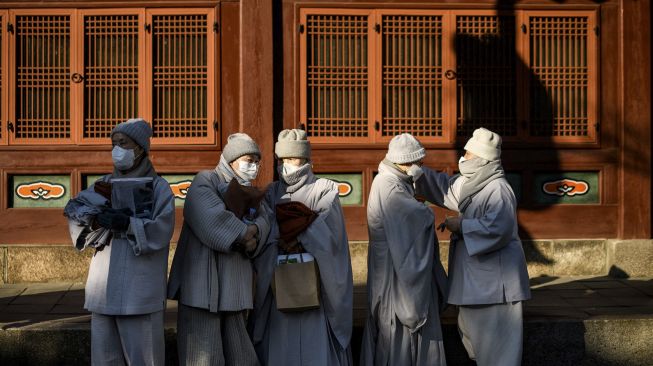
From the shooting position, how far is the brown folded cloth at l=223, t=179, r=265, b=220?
6.19 m

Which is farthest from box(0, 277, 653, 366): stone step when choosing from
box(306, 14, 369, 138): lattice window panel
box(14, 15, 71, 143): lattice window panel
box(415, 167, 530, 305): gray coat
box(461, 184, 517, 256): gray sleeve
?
box(306, 14, 369, 138): lattice window panel

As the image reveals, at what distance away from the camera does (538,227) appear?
10.2m

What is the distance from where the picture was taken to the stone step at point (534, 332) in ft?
24.0

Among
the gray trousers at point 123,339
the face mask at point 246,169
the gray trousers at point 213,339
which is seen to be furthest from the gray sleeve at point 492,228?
the gray trousers at point 123,339

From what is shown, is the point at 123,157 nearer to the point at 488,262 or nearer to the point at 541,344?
the point at 488,262

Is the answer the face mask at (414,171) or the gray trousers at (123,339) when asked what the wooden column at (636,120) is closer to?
the face mask at (414,171)

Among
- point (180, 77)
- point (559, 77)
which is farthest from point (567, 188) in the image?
point (180, 77)

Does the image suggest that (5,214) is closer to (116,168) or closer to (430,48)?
(116,168)

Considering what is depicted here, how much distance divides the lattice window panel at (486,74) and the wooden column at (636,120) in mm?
1199

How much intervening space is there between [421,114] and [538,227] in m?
1.77

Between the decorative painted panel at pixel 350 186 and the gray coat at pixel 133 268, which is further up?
the decorative painted panel at pixel 350 186

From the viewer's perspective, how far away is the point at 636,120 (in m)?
10.1

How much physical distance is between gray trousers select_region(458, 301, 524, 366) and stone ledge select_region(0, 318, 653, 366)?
1.91ft

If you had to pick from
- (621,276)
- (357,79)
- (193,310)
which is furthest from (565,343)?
(357,79)
